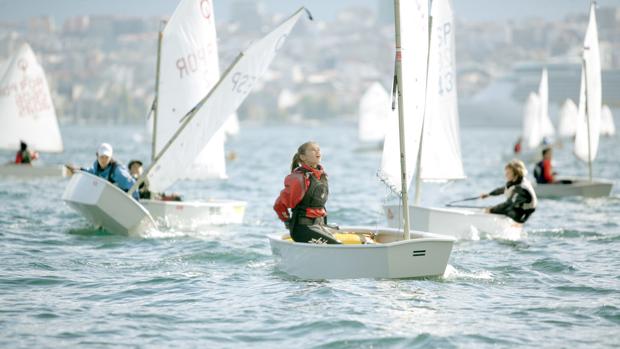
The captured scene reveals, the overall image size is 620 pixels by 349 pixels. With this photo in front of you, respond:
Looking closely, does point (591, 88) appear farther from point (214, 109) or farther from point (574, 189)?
point (214, 109)

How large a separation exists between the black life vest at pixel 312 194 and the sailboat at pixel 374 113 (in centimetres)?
5101

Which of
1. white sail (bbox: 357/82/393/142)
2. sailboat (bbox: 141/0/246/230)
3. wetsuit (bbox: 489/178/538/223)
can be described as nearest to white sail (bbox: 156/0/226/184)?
sailboat (bbox: 141/0/246/230)

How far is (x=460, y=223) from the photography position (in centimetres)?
1678

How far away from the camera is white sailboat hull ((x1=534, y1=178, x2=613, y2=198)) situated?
24.9 metres

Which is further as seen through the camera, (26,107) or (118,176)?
(26,107)

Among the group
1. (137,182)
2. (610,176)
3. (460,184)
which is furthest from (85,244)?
(610,176)

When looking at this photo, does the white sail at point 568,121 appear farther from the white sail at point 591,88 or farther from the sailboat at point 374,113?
the white sail at point 591,88

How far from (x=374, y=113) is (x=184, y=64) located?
4524 cm

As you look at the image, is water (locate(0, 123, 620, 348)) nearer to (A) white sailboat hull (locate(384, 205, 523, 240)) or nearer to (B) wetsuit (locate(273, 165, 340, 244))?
(A) white sailboat hull (locate(384, 205, 523, 240))

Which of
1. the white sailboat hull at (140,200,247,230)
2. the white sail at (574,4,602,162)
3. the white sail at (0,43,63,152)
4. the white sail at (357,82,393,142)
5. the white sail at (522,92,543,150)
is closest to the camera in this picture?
the white sailboat hull at (140,200,247,230)

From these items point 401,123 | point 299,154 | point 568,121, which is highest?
point 568,121

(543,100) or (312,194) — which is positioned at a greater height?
(543,100)

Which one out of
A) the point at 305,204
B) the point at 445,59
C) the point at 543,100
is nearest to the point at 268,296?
the point at 305,204

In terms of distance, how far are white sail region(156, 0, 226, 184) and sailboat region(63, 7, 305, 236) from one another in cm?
203
